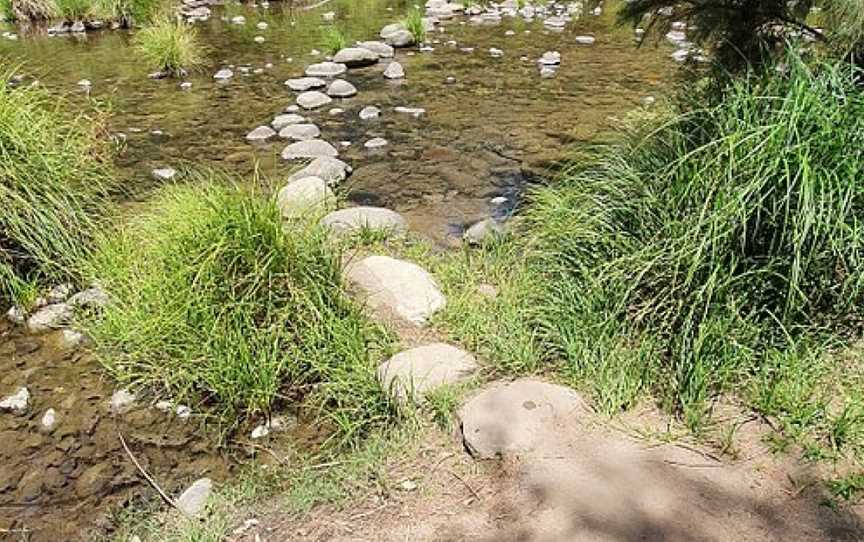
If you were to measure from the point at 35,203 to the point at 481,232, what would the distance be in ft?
8.31

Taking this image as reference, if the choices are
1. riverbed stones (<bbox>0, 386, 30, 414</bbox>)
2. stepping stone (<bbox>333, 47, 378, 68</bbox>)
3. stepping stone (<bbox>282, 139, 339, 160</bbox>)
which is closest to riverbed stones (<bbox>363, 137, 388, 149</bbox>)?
stepping stone (<bbox>282, 139, 339, 160</bbox>)

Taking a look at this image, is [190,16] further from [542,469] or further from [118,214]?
[542,469]

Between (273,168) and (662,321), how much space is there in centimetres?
384

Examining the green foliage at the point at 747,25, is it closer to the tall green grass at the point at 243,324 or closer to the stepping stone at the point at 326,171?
the tall green grass at the point at 243,324

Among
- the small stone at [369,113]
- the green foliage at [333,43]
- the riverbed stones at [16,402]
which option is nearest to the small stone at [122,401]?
the riverbed stones at [16,402]

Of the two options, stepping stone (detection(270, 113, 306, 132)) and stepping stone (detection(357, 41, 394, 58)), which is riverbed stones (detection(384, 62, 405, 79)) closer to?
stepping stone (detection(357, 41, 394, 58))

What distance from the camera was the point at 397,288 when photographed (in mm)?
3861

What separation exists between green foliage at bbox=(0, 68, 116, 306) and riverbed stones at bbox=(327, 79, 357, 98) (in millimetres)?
3633

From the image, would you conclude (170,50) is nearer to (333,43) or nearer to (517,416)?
(333,43)

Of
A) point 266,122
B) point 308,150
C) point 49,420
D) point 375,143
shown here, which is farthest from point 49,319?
point 266,122

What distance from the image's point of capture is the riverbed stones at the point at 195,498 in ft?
8.98

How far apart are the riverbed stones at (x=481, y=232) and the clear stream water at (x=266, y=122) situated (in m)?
0.21

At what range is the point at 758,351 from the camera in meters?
2.94

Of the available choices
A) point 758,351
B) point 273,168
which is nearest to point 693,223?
point 758,351
